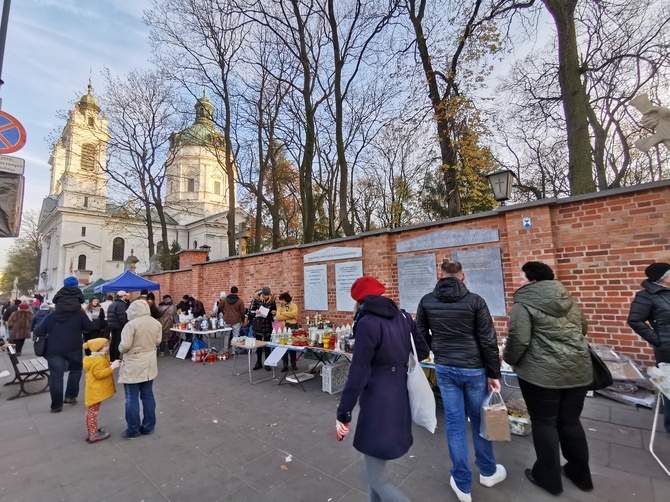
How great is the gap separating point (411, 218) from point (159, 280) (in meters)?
15.1

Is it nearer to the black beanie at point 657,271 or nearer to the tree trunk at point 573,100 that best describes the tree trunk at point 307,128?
the tree trunk at point 573,100

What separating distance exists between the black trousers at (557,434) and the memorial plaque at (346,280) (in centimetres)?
537

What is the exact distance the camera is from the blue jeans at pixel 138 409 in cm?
405

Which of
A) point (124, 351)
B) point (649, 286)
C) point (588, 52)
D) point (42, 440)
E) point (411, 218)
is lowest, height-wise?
point (42, 440)

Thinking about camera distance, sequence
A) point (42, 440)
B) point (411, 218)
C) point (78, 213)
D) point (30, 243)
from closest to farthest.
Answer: point (42, 440)
point (411, 218)
point (78, 213)
point (30, 243)

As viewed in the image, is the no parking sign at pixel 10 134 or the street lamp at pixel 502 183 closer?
the no parking sign at pixel 10 134

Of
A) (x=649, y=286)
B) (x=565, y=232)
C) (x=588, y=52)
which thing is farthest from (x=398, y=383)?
(x=588, y=52)

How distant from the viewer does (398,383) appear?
2320 mm

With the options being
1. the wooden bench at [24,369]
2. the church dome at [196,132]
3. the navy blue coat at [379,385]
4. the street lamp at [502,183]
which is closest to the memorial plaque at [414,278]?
the street lamp at [502,183]

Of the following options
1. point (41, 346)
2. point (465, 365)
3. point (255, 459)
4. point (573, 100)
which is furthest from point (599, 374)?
point (41, 346)

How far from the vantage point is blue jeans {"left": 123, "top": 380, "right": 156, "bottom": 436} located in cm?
405

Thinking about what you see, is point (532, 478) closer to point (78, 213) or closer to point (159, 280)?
point (159, 280)

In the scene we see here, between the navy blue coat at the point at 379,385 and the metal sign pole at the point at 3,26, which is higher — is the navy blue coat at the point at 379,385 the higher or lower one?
the lower one

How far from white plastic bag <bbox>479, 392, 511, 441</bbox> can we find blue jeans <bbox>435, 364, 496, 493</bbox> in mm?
87
